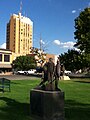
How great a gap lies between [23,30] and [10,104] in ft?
477

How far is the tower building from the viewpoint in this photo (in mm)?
158000

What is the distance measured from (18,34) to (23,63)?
53.8 meters

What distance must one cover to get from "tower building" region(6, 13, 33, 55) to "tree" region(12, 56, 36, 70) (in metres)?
47.5

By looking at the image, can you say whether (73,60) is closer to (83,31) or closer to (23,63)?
(83,31)

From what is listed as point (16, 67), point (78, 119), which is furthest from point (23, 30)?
point (78, 119)

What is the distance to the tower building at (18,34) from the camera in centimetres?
15800

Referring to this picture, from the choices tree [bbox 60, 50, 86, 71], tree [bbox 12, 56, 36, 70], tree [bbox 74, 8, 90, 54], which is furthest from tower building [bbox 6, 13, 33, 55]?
tree [bbox 74, 8, 90, 54]

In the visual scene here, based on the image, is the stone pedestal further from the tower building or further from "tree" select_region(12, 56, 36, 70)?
the tower building

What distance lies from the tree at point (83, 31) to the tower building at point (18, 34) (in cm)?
10011

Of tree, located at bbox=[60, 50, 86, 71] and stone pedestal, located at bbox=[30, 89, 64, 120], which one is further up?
tree, located at bbox=[60, 50, 86, 71]

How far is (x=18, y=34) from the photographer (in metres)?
159

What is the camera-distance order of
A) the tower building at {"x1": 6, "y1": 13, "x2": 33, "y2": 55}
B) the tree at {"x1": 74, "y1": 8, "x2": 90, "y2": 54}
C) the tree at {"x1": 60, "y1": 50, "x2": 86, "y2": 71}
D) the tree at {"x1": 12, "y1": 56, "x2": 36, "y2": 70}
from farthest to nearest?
the tower building at {"x1": 6, "y1": 13, "x2": 33, "y2": 55}, the tree at {"x1": 12, "y1": 56, "x2": 36, "y2": 70}, the tree at {"x1": 60, "y1": 50, "x2": 86, "y2": 71}, the tree at {"x1": 74, "y1": 8, "x2": 90, "y2": 54}

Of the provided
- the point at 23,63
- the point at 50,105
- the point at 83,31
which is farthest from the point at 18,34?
the point at 50,105

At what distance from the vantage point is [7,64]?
107188 millimetres
